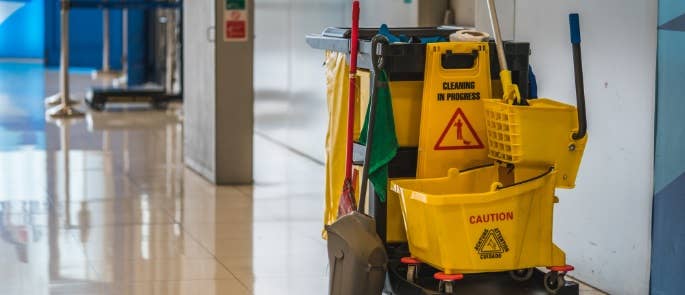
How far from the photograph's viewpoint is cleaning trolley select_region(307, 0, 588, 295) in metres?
3.90

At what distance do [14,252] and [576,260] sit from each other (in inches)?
107

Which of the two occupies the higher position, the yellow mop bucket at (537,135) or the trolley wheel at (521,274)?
the yellow mop bucket at (537,135)

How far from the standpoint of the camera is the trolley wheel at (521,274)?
4.18 meters

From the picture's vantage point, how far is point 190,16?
8820mm

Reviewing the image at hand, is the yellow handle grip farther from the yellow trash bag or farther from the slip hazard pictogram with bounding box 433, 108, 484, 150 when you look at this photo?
the yellow trash bag

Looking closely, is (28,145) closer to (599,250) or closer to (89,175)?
(89,175)

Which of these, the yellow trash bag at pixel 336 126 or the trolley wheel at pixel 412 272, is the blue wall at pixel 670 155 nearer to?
the trolley wheel at pixel 412 272

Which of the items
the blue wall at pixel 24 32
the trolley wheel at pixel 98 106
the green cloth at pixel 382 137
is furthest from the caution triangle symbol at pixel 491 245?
the blue wall at pixel 24 32

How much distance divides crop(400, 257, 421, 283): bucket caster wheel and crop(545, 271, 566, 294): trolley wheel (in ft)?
1.56

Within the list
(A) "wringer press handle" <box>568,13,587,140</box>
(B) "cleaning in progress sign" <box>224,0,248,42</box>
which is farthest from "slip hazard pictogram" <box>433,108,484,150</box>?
(B) "cleaning in progress sign" <box>224,0,248,42</box>

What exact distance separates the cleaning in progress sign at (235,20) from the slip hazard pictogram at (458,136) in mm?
3963

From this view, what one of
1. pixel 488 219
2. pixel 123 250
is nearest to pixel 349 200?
pixel 488 219

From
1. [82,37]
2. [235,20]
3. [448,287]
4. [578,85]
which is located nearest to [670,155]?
[578,85]

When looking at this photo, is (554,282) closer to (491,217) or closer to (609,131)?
(491,217)
